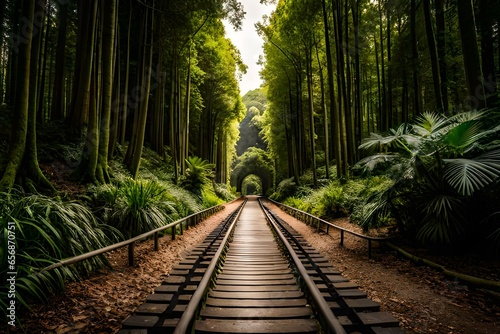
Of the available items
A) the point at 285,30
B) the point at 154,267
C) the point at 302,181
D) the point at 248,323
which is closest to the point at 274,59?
the point at 285,30

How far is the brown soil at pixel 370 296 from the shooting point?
255 centimetres

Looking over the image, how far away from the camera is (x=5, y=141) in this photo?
22.0 feet

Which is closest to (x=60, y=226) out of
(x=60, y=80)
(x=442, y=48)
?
(x=60, y=80)

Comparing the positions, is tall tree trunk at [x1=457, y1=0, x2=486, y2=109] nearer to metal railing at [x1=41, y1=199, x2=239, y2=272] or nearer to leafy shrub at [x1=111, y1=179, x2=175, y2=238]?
metal railing at [x1=41, y1=199, x2=239, y2=272]

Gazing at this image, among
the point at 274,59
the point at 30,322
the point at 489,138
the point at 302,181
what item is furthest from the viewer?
the point at 302,181

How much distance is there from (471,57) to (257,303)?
6.27m

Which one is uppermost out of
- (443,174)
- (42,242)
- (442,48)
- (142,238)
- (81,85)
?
(442,48)

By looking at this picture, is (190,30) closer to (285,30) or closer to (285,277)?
(285,30)

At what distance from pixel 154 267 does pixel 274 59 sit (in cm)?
1698

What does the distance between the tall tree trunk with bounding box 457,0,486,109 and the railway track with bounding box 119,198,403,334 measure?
4620 millimetres

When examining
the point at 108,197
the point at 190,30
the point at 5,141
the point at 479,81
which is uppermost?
the point at 190,30

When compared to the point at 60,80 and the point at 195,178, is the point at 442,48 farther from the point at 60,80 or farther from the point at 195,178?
the point at 60,80

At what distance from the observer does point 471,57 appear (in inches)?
193

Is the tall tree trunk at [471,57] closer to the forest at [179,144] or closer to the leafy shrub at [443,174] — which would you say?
the forest at [179,144]
